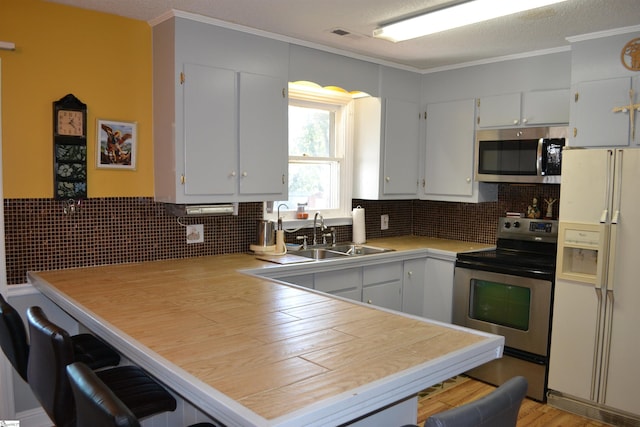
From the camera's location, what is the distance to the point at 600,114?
3.21 meters

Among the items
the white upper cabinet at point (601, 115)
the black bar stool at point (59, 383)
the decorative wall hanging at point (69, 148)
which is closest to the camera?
the black bar stool at point (59, 383)

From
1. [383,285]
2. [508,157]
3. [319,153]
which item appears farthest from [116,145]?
[508,157]

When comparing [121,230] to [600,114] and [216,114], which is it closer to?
[216,114]

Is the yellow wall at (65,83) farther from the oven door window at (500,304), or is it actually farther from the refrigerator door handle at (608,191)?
the refrigerator door handle at (608,191)

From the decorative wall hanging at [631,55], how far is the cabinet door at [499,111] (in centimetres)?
81

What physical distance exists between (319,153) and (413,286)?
4.45ft

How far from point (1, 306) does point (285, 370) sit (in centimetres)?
119

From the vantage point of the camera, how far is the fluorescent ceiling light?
8.41 feet

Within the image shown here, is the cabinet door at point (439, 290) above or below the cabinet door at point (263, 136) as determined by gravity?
below

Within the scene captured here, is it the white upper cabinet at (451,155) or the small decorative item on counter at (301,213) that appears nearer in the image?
the small decorative item on counter at (301,213)

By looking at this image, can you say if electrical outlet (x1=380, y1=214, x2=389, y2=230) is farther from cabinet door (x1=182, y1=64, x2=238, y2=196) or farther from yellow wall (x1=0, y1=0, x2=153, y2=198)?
yellow wall (x1=0, y1=0, x2=153, y2=198)

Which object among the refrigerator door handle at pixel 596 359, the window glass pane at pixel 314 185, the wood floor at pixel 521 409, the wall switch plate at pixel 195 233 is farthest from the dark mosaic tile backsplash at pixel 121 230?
the wood floor at pixel 521 409

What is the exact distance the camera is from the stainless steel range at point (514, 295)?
11.2 feet

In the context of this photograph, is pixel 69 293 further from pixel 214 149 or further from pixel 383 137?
pixel 383 137
